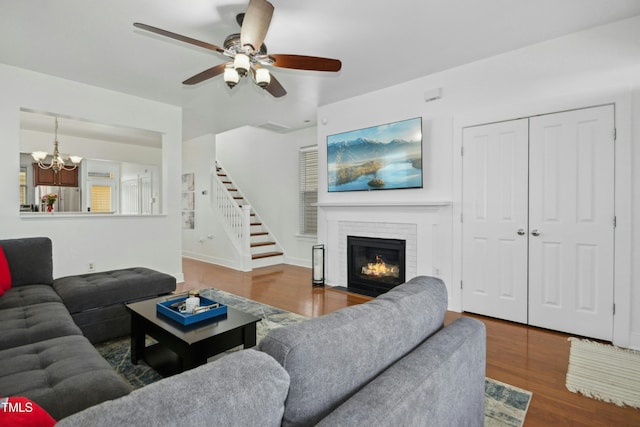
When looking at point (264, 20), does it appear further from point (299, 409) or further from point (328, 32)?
point (299, 409)

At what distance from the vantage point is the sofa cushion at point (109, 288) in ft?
8.61

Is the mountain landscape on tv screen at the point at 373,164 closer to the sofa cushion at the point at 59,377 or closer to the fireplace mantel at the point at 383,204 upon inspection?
the fireplace mantel at the point at 383,204

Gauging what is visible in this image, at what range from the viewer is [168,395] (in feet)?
2.01

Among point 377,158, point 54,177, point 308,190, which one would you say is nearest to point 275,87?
point 377,158

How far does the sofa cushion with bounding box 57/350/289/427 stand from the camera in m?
0.56

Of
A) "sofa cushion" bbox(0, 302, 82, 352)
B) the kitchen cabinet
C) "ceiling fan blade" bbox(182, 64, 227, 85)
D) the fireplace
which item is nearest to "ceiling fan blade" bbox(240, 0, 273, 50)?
"ceiling fan blade" bbox(182, 64, 227, 85)

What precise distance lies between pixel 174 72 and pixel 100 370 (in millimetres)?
3299

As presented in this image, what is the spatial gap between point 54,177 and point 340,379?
877cm

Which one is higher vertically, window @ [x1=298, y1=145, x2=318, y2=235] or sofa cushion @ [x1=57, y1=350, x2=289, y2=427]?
window @ [x1=298, y1=145, x2=318, y2=235]

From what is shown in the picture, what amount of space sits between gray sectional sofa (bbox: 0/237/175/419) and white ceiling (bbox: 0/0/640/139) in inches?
75.4

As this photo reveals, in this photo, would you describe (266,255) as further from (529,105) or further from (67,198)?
(67,198)

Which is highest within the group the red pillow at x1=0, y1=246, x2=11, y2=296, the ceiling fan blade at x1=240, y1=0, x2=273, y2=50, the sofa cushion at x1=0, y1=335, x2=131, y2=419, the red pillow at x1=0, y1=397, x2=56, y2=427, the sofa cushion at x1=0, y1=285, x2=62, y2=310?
the ceiling fan blade at x1=240, y1=0, x2=273, y2=50

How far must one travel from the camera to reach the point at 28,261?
2912 mm

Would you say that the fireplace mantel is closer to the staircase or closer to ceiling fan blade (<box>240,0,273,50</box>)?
the staircase
